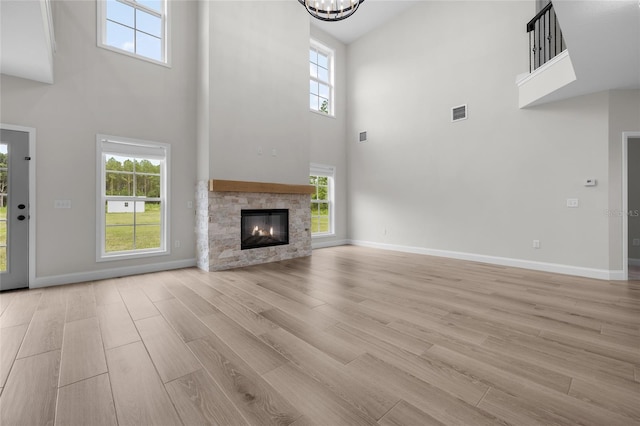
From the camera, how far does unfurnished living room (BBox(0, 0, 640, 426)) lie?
163 centimetres

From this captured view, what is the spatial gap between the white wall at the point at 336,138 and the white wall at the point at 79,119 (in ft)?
11.2

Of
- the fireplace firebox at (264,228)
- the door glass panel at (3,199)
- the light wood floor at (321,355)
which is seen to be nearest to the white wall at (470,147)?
the light wood floor at (321,355)

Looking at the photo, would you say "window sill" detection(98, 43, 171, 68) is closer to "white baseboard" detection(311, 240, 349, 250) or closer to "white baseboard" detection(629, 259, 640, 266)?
"white baseboard" detection(311, 240, 349, 250)

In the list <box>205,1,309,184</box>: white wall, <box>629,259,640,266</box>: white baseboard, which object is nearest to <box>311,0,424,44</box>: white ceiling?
<box>205,1,309,184</box>: white wall

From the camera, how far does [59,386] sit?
63.2 inches

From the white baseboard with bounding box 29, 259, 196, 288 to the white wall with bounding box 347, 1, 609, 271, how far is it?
444 centimetres

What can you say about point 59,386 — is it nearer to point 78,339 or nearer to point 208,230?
point 78,339

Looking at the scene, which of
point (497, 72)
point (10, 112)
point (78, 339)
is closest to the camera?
point (78, 339)

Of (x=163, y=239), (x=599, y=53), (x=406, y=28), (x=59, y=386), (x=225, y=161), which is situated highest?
(x=406, y=28)

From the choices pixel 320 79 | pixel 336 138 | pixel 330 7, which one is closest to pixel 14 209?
pixel 330 7

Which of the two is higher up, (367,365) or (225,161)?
(225,161)

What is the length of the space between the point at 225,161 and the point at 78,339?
10.4 feet

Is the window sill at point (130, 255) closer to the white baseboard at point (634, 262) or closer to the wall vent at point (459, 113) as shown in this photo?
the wall vent at point (459, 113)

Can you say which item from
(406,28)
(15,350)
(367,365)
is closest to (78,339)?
(15,350)
